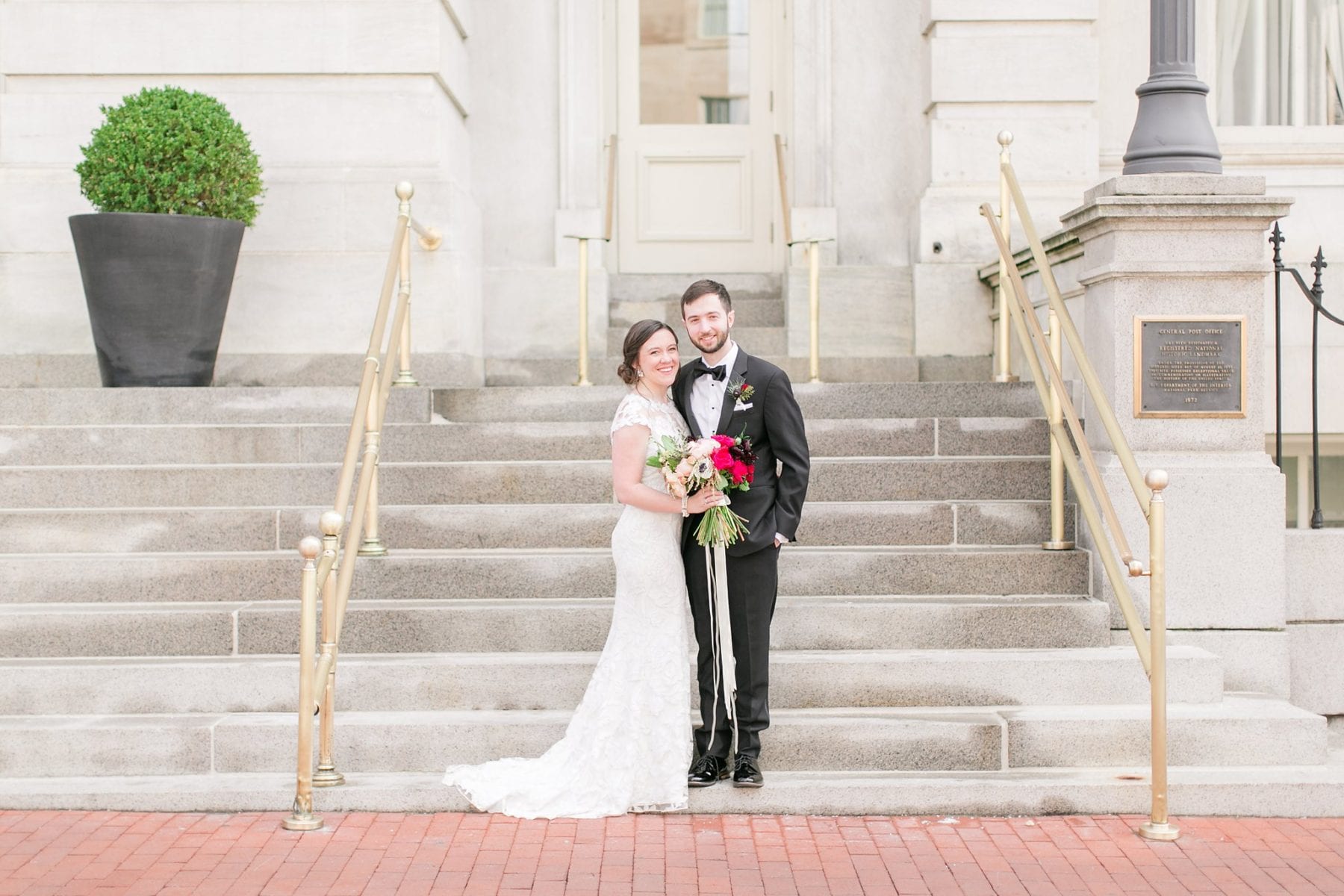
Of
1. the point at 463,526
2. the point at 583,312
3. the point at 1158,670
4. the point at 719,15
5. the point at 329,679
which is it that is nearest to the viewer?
the point at 1158,670

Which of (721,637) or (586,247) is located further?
(586,247)

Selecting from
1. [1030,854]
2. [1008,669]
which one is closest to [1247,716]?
[1008,669]

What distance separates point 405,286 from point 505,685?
2942 mm

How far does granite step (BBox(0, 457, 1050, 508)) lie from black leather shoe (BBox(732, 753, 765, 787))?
A: 2041 millimetres

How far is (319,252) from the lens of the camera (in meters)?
9.49

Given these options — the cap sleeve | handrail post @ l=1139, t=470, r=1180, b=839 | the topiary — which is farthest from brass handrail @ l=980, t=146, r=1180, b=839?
the topiary

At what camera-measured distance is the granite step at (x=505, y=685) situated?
6277 mm

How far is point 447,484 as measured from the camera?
7602 mm

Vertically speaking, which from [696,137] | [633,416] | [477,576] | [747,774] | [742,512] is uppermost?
[696,137]

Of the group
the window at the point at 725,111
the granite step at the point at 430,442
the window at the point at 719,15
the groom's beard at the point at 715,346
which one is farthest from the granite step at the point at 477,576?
the window at the point at 719,15

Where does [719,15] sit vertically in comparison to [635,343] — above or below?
above

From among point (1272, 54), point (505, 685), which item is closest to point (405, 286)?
point (505, 685)

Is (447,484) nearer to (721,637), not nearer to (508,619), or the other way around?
(508,619)

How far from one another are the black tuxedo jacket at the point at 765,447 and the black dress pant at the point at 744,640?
11 cm
